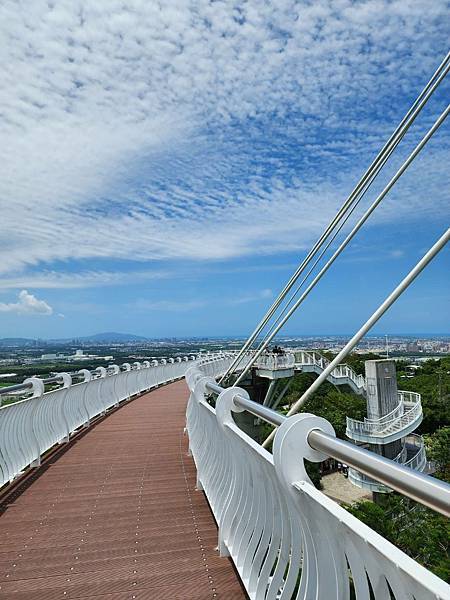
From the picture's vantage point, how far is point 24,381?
7.22 meters

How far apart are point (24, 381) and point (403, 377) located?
70774 millimetres

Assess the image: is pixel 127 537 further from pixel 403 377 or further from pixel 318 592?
pixel 403 377

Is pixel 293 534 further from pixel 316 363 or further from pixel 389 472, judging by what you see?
pixel 316 363

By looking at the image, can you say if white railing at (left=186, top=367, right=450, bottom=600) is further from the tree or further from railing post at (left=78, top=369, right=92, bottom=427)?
the tree

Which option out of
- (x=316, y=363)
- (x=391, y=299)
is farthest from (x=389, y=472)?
(x=316, y=363)

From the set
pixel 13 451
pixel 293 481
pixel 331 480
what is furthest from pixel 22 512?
pixel 331 480

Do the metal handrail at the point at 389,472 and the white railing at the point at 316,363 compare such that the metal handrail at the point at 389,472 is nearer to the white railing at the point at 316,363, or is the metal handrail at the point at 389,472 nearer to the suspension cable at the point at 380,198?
the suspension cable at the point at 380,198

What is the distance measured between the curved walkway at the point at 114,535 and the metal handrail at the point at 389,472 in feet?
6.69

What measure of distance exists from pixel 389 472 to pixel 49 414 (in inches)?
305

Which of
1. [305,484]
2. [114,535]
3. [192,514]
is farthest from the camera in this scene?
[192,514]

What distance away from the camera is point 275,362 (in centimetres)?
3388

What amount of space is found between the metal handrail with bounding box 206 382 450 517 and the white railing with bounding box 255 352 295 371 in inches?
1246

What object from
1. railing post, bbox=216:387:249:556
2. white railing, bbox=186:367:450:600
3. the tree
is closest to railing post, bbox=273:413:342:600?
white railing, bbox=186:367:450:600

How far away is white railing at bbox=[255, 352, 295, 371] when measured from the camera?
33.8m
